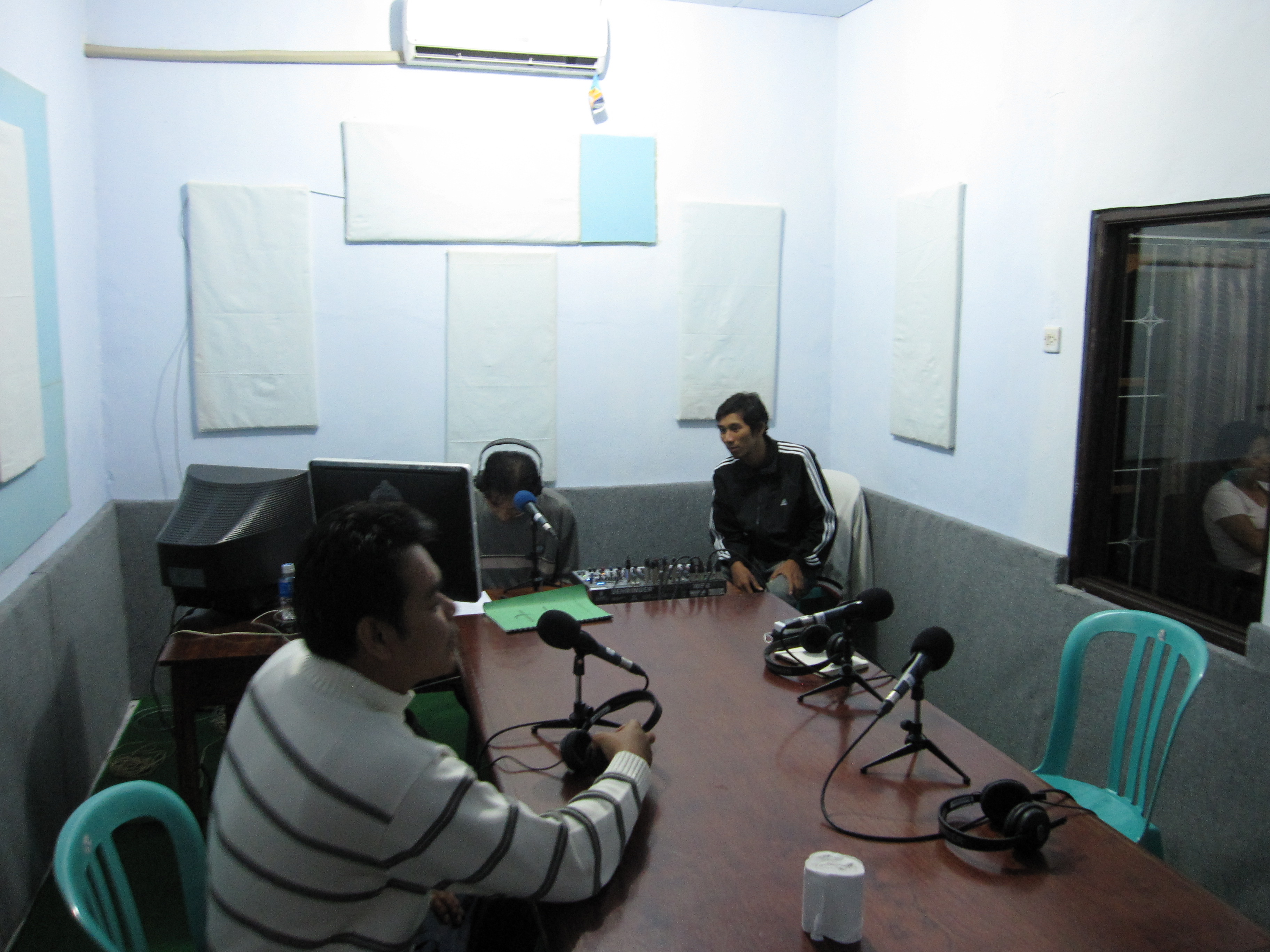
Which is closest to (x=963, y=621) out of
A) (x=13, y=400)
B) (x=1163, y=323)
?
(x=1163, y=323)

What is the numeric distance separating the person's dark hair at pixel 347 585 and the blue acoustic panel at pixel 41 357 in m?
1.58

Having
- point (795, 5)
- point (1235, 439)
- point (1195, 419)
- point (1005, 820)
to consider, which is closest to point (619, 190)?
point (795, 5)

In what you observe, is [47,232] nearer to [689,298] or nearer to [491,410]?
[491,410]

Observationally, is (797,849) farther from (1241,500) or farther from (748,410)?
(748,410)

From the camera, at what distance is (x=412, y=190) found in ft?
13.2

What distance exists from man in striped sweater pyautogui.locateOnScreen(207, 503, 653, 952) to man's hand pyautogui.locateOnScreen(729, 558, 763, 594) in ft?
6.70

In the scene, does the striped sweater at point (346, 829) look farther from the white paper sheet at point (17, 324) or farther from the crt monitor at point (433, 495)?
the white paper sheet at point (17, 324)

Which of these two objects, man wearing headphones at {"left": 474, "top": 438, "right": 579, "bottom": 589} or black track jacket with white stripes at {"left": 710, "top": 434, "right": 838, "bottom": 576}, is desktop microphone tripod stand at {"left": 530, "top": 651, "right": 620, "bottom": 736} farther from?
black track jacket with white stripes at {"left": 710, "top": 434, "right": 838, "bottom": 576}

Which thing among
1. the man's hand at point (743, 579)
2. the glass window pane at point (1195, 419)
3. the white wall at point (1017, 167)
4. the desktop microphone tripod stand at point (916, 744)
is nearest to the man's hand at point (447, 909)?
the desktop microphone tripod stand at point (916, 744)

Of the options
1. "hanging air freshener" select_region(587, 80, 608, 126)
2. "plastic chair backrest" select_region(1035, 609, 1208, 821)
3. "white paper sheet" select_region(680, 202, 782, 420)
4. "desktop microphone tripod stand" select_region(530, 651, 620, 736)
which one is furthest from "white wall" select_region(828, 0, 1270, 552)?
"desktop microphone tripod stand" select_region(530, 651, 620, 736)

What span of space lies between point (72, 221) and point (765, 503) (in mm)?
2724

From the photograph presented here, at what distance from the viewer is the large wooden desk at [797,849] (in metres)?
1.37

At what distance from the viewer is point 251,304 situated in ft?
12.9

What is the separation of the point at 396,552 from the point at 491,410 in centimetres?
290
